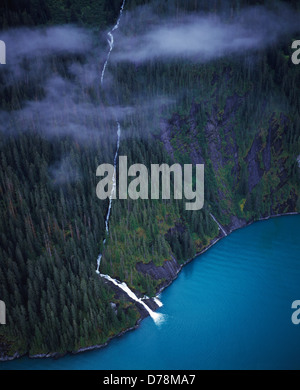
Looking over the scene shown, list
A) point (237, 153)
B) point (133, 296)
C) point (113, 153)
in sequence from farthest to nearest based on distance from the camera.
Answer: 1. point (237, 153)
2. point (113, 153)
3. point (133, 296)

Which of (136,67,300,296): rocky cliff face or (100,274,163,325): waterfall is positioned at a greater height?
(136,67,300,296): rocky cliff face

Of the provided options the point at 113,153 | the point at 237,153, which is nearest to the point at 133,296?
the point at 113,153

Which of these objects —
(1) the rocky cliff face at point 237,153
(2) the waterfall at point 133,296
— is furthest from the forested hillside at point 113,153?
(2) the waterfall at point 133,296

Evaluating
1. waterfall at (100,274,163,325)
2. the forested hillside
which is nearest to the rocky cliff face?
the forested hillside

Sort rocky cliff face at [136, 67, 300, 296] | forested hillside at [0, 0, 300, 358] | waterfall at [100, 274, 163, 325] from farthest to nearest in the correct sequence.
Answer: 1. rocky cliff face at [136, 67, 300, 296]
2. waterfall at [100, 274, 163, 325]
3. forested hillside at [0, 0, 300, 358]

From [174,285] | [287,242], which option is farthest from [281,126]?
[174,285]

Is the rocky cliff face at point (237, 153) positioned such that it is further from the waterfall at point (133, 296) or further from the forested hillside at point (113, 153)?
the waterfall at point (133, 296)

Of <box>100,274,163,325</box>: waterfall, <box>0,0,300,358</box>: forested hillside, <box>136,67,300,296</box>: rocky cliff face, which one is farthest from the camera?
<box>136,67,300,296</box>: rocky cliff face

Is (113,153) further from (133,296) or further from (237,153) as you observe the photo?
(133,296)

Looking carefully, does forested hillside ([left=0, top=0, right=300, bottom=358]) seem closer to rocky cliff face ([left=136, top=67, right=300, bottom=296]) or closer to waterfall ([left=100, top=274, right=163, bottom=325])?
rocky cliff face ([left=136, top=67, right=300, bottom=296])
